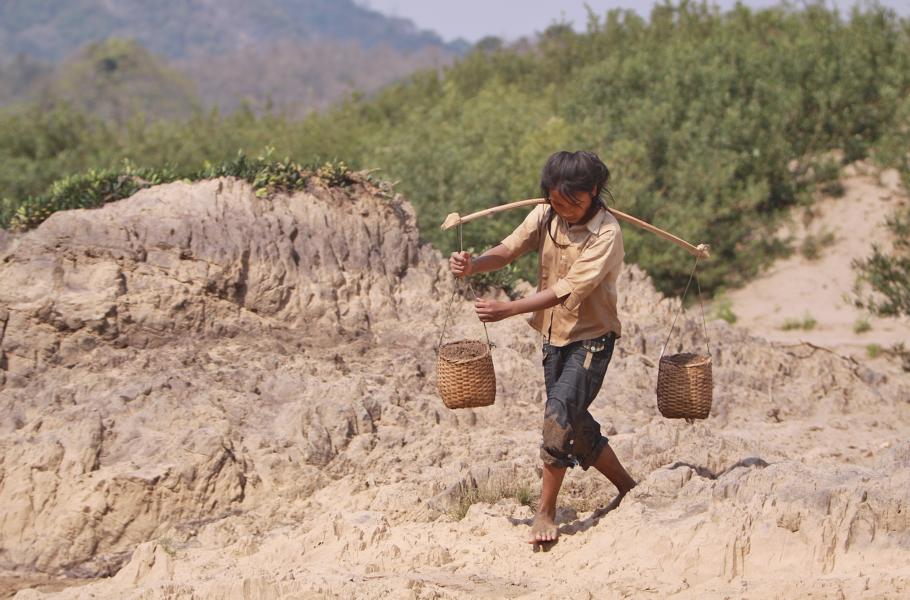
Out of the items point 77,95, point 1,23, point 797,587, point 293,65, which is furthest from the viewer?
point 1,23

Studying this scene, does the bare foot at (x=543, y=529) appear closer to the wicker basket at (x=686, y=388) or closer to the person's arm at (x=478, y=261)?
the wicker basket at (x=686, y=388)

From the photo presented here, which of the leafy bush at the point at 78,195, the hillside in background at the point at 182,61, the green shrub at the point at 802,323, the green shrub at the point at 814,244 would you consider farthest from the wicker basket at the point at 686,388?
the hillside in background at the point at 182,61

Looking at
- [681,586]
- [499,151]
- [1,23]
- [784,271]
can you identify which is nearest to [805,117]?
[784,271]

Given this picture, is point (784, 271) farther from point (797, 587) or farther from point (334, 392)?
point (797, 587)

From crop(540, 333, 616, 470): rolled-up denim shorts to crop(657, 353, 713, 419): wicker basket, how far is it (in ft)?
1.71

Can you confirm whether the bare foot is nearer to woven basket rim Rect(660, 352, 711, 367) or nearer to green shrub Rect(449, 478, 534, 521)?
green shrub Rect(449, 478, 534, 521)

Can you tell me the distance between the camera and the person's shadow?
4879 mm

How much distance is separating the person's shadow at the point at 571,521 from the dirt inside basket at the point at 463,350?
754mm

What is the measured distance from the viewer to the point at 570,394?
4719 millimetres

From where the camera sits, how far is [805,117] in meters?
16.6

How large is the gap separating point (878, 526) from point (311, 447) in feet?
8.73

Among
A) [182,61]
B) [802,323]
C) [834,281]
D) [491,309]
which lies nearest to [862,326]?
[802,323]

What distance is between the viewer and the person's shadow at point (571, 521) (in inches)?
192

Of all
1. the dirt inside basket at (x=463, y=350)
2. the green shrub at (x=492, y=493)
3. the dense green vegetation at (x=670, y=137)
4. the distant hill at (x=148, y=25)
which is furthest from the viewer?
the distant hill at (x=148, y=25)
